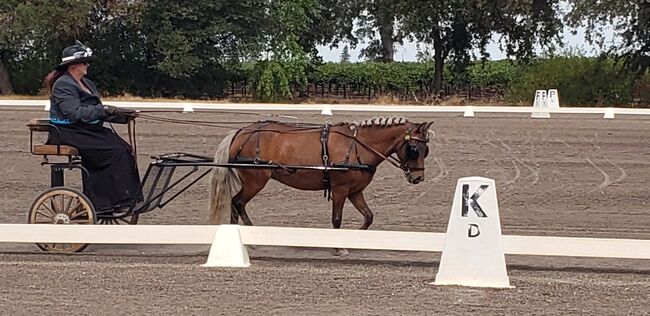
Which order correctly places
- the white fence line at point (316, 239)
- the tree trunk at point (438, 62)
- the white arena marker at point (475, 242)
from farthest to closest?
the tree trunk at point (438, 62), the white fence line at point (316, 239), the white arena marker at point (475, 242)

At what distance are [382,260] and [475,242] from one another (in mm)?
1491

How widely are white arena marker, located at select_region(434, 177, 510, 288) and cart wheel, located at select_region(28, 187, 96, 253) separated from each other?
3252mm

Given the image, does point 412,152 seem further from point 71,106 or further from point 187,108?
point 187,108

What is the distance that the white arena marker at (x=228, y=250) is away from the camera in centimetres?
793

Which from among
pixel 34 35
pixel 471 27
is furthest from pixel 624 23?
pixel 34 35

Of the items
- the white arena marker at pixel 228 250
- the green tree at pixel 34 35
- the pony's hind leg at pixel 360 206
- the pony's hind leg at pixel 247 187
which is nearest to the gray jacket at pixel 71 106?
the pony's hind leg at pixel 247 187

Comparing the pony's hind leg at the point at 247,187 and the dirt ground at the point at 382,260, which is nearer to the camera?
the dirt ground at the point at 382,260

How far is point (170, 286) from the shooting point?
717 centimetres

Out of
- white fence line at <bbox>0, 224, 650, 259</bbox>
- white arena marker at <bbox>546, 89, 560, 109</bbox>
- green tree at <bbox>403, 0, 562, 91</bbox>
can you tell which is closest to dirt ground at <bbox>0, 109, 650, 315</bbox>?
white fence line at <bbox>0, 224, 650, 259</bbox>

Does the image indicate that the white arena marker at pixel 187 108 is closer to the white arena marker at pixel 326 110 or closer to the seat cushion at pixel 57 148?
the white arena marker at pixel 326 110

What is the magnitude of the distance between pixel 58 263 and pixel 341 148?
2622 mm

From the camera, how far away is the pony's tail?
8836 mm

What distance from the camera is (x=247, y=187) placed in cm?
902

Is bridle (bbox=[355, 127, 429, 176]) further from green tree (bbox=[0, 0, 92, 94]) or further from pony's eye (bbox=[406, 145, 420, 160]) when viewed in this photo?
green tree (bbox=[0, 0, 92, 94])
